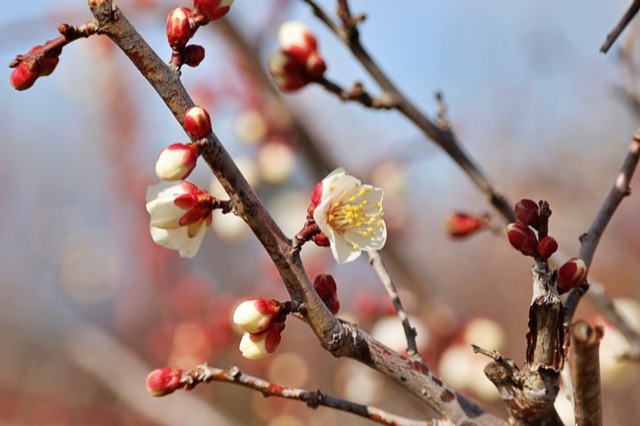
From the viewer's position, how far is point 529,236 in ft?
2.92

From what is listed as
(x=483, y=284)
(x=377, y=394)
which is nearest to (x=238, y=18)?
(x=377, y=394)

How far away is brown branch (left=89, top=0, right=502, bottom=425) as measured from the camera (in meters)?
0.84

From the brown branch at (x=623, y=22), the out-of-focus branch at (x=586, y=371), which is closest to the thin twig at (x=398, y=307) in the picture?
the out-of-focus branch at (x=586, y=371)

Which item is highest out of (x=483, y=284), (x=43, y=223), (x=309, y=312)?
(x=43, y=223)

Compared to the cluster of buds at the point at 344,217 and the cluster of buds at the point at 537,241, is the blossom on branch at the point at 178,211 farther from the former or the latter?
the cluster of buds at the point at 537,241

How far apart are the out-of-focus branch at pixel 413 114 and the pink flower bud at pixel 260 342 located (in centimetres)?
65

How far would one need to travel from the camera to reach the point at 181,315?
141 inches

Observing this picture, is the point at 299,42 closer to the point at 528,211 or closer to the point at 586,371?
the point at 528,211

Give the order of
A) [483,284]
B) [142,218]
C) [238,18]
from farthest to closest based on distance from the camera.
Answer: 1. [483,284]
2. [142,218]
3. [238,18]

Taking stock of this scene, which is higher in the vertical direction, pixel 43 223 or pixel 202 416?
pixel 43 223

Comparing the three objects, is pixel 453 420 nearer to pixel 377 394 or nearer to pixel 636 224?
pixel 377 394

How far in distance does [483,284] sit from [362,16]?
4239 millimetres

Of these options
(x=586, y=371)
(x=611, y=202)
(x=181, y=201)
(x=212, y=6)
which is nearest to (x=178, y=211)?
(x=181, y=201)

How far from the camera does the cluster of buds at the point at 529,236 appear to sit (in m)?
0.87
